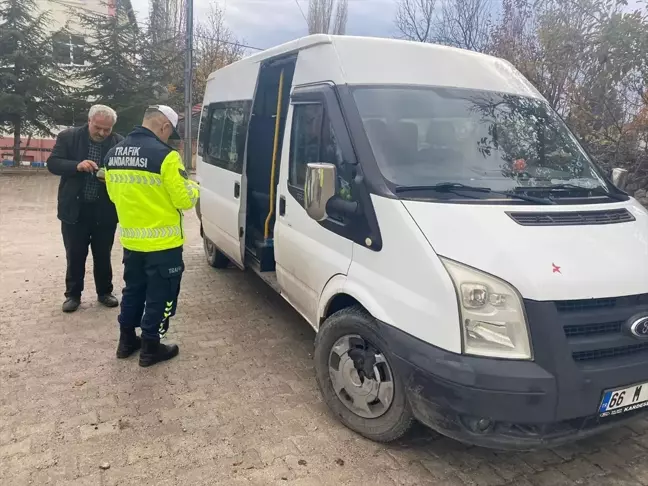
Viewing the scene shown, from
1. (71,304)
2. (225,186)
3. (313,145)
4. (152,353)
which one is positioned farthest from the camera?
(225,186)

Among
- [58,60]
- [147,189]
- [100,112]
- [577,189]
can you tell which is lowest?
[147,189]

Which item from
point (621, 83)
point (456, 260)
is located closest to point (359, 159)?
→ point (456, 260)

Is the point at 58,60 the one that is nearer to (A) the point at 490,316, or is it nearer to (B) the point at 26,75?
(B) the point at 26,75

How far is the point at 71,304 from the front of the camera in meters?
5.11

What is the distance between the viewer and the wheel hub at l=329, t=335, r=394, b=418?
3012mm

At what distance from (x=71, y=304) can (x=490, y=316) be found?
418 cm

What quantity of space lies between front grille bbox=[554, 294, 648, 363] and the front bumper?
0.04 meters

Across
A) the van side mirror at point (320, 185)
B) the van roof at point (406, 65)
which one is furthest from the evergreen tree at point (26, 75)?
the van side mirror at point (320, 185)

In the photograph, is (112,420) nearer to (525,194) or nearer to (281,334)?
(281,334)

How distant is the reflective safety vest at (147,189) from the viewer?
3.66m

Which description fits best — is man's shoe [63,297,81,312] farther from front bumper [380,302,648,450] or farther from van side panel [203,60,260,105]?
front bumper [380,302,648,450]

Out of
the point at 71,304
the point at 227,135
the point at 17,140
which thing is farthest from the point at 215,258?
the point at 17,140

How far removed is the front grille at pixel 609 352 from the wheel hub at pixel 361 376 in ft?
3.23

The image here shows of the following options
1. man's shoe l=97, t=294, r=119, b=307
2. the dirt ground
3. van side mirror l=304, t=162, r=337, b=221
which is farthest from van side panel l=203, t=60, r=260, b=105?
man's shoe l=97, t=294, r=119, b=307
